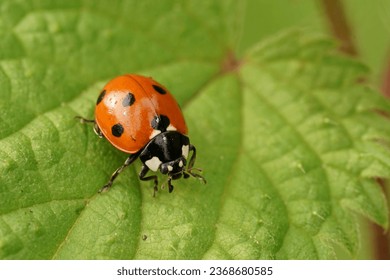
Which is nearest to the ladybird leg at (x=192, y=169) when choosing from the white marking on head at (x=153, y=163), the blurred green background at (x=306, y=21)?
the white marking on head at (x=153, y=163)

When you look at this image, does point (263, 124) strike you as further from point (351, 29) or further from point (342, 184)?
point (351, 29)

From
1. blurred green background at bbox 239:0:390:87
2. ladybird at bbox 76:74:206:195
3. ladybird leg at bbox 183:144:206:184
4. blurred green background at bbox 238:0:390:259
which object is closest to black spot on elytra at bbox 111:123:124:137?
ladybird at bbox 76:74:206:195

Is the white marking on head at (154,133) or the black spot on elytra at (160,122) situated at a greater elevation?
the black spot on elytra at (160,122)

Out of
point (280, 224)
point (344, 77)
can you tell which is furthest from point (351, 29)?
point (280, 224)

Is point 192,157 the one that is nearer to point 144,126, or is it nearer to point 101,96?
point 144,126

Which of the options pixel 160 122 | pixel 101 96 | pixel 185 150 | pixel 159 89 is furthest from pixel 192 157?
pixel 101 96

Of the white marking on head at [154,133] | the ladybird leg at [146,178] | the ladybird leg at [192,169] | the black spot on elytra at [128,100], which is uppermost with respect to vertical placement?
the black spot on elytra at [128,100]

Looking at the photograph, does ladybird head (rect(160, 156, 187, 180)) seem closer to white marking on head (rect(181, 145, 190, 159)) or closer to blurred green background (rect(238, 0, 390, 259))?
white marking on head (rect(181, 145, 190, 159))

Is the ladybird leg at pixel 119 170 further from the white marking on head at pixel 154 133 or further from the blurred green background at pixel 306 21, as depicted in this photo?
the blurred green background at pixel 306 21
